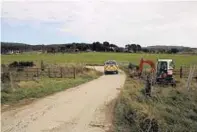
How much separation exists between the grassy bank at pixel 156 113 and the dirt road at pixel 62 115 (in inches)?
29.5

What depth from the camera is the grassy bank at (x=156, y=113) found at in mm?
13992

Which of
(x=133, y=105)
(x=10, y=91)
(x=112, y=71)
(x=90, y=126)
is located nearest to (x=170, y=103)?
(x=133, y=105)

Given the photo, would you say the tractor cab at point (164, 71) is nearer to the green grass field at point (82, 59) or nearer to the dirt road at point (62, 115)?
the dirt road at point (62, 115)

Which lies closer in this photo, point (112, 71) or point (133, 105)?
point (133, 105)

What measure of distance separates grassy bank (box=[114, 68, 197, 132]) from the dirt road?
75 cm

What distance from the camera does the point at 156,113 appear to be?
15961 millimetres

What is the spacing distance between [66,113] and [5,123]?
2.91m

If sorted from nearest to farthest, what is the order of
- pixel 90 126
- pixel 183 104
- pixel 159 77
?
pixel 90 126 < pixel 183 104 < pixel 159 77

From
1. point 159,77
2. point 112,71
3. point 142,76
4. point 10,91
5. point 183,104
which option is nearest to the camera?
point 183,104

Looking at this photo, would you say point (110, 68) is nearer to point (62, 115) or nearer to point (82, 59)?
point (62, 115)

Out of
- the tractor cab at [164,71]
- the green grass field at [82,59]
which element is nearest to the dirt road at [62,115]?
the tractor cab at [164,71]

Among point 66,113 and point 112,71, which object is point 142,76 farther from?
point 66,113

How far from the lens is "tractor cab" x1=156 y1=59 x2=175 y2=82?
2931cm

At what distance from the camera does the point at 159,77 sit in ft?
97.1
